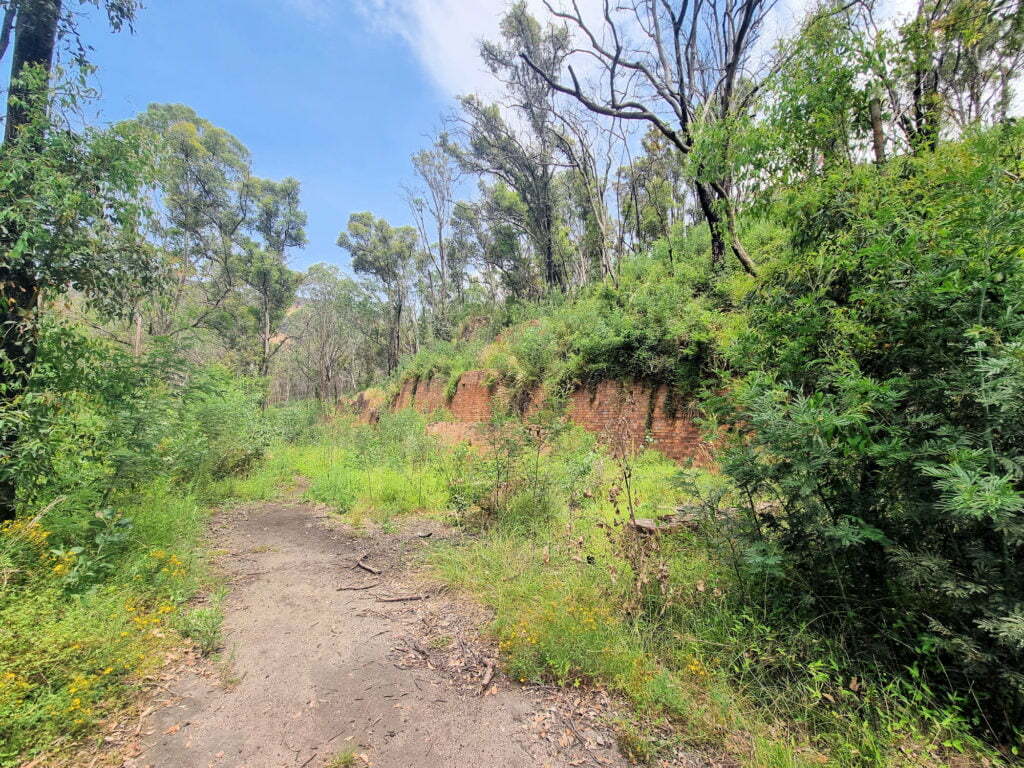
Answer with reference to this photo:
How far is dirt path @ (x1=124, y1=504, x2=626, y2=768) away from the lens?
2.04 metres

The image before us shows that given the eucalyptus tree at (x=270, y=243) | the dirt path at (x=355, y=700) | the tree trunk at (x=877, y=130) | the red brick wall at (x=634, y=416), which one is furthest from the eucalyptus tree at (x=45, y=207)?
the eucalyptus tree at (x=270, y=243)

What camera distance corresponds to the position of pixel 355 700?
2418mm

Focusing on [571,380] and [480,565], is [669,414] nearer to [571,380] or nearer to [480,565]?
[571,380]

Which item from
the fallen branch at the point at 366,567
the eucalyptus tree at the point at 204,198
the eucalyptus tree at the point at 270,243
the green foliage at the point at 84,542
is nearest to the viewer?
the green foliage at the point at 84,542

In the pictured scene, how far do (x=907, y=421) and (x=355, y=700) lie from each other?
3.52m

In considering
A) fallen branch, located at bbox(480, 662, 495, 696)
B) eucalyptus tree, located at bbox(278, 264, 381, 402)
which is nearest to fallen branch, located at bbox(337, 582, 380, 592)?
fallen branch, located at bbox(480, 662, 495, 696)

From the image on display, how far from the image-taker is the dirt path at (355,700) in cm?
204

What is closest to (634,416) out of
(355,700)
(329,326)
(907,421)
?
(907,421)

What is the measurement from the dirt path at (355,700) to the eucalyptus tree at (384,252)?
92.0 ft

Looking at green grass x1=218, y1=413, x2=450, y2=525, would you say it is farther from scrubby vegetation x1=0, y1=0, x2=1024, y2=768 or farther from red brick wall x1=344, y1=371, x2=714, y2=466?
red brick wall x1=344, y1=371, x2=714, y2=466

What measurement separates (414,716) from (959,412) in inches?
131

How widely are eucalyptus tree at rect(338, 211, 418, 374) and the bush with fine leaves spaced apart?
29750mm

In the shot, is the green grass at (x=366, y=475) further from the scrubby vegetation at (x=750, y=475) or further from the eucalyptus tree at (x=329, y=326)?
the eucalyptus tree at (x=329, y=326)

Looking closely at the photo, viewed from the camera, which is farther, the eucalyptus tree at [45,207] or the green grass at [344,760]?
the eucalyptus tree at [45,207]
